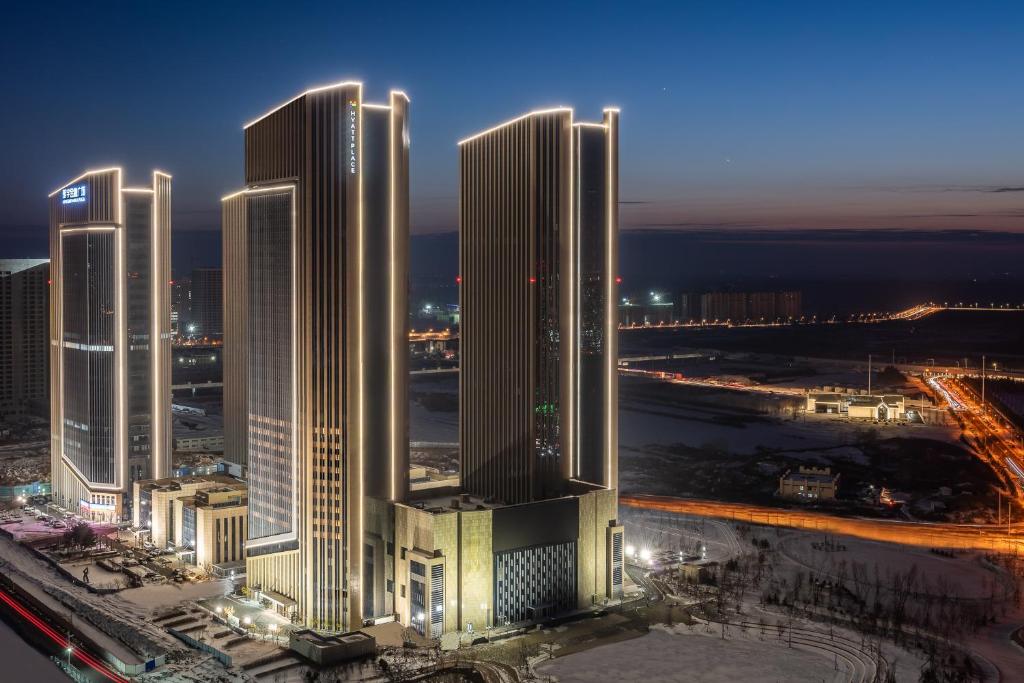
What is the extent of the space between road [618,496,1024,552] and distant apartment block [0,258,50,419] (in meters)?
46.3


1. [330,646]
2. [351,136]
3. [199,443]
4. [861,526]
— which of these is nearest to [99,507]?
[199,443]

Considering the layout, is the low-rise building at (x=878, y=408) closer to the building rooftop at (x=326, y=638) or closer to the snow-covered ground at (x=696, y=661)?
the snow-covered ground at (x=696, y=661)

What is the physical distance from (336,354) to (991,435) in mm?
44867

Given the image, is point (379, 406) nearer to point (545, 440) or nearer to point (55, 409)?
point (545, 440)

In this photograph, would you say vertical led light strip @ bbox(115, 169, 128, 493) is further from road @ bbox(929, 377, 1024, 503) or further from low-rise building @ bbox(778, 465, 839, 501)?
road @ bbox(929, 377, 1024, 503)

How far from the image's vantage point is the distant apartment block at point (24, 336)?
68.8 meters

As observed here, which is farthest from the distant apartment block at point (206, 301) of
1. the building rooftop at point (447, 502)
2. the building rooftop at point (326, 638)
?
the building rooftop at point (326, 638)

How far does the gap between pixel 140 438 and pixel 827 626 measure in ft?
92.7

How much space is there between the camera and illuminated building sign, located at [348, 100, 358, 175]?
2831 centimetres

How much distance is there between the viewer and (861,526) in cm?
3841

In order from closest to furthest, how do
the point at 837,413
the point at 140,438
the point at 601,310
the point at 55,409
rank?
Result: the point at 601,310
the point at 140,438
the point at 55,409
the point at 837,413

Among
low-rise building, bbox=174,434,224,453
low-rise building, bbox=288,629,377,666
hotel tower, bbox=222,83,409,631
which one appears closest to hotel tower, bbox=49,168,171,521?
low-rise building, bbox=174,434,224,453

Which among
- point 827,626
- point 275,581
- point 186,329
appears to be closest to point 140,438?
point 275,581

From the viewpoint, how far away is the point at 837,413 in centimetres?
6912
